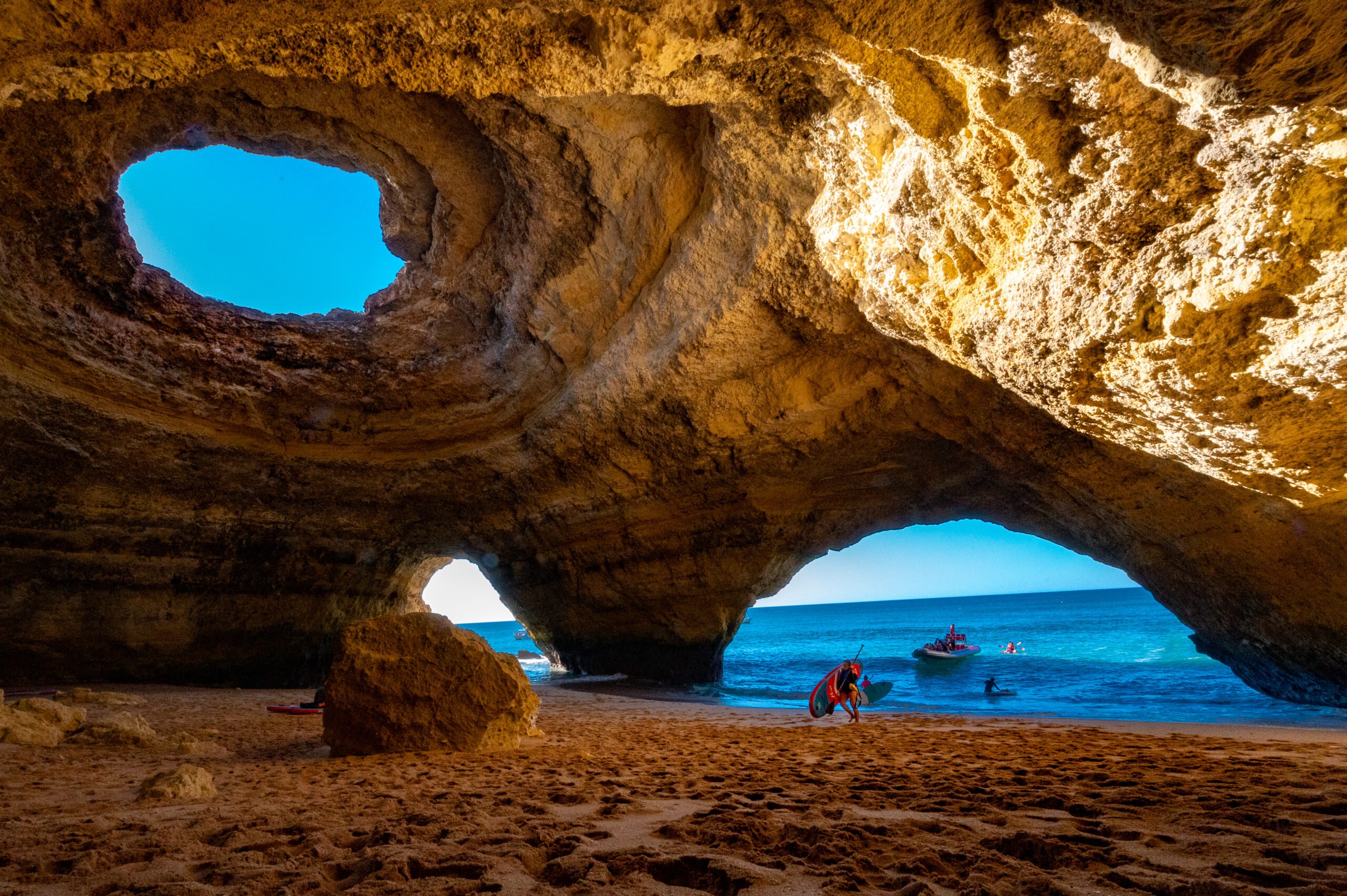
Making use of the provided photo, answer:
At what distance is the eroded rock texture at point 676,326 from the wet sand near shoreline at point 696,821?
2771 mm

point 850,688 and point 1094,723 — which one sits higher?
point 850,688

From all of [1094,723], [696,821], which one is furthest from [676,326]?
[1094,723]

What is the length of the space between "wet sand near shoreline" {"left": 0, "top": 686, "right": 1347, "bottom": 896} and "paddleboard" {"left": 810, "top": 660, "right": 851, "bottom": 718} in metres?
2.32

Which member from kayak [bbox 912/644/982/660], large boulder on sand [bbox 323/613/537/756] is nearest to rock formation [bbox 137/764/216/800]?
large boulder on sand [bbox 323/613/537/756]

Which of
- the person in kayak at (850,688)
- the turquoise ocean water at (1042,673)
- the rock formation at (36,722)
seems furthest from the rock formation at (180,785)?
the turquoise ocean water at (1042,673)

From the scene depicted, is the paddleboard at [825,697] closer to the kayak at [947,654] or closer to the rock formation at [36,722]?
the rock formation at [36,722]

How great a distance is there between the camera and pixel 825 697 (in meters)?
6.79

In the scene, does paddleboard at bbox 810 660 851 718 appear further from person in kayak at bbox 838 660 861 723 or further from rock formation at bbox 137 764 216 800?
rock formation at bbox 137 764 216 800

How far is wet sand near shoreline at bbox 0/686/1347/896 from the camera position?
5.88ft

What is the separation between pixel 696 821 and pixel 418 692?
2.56m

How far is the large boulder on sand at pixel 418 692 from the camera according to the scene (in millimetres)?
4180

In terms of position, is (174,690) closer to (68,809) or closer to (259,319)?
(259,319)

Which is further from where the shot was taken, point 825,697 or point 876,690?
point 876,690

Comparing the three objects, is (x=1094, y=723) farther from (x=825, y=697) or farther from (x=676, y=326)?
(x=676, y=326)
